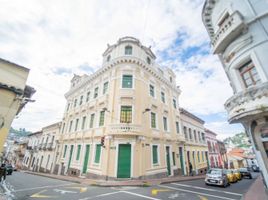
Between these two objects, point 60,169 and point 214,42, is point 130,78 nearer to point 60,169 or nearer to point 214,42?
point 214,42

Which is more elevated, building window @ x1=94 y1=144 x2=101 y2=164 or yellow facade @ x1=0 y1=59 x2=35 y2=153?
yellow facade @ x1=0 y1=59 x2=35 y2=153

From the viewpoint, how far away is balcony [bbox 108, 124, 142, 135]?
545 inches

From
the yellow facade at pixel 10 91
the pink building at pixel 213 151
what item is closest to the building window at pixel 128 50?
the yellow facade at pixel 10 91

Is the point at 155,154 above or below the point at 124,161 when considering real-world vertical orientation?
above

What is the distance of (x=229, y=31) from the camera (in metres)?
7.52

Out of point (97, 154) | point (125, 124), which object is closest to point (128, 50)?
point (125, 124)

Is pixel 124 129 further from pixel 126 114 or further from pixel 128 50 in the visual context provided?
pixel 128 50

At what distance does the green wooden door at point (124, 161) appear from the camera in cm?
1324

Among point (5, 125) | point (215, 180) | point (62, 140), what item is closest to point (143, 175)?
point (215, 180)

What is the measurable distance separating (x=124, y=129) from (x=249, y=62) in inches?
410

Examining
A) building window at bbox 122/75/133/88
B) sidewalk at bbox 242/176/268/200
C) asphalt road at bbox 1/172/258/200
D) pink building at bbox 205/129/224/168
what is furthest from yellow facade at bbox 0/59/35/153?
pink building at bbox 205/129/224/168

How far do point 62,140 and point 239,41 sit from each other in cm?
2384

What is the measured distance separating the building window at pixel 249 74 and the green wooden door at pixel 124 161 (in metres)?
10.4

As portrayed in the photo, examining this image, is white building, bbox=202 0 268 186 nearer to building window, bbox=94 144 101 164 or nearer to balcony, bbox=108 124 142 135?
balcony, bbox=108 124 142 135
